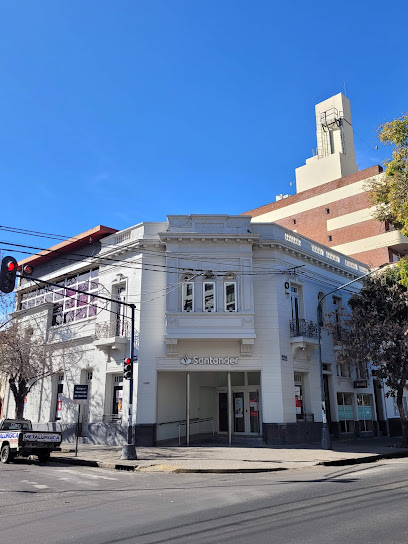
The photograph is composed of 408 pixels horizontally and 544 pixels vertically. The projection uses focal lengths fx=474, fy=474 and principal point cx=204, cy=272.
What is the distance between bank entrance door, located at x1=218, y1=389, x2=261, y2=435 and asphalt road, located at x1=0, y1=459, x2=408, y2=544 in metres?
9.04

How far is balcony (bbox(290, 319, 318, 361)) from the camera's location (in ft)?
74.7

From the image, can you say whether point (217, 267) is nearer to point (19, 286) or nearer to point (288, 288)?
point (288, 288)

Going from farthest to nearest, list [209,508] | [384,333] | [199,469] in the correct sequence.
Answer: [384,333]
[199,469]
[209,508]

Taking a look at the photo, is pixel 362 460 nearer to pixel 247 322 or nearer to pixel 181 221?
pixel 247 322

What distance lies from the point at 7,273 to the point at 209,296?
11102mm

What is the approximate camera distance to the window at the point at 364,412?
27859 mm

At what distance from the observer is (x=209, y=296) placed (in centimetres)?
2256

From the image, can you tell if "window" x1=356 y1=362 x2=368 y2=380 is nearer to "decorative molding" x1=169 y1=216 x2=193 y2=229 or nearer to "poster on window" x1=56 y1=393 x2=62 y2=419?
"decorative molding" x1=169 y1=216 x2=193 y2=229

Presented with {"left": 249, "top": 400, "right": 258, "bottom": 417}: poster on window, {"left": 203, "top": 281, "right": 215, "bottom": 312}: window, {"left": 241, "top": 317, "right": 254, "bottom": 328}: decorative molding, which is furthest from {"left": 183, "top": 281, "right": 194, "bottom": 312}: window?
{"left": 249, "top": 400, "right": 258, "bottom": 417}: poster on window

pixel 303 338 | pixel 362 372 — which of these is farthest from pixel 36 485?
pixel 362 372

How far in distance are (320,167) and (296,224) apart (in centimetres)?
681

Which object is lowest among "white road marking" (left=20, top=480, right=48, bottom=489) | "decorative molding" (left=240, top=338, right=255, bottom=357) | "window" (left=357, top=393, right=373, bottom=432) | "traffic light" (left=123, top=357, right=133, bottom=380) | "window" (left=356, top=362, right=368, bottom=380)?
"white road marking" (left=20, top=480, right=48, bottom=489)

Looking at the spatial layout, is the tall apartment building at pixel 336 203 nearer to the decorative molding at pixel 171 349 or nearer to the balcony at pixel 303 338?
the balcony at pixel 303 338

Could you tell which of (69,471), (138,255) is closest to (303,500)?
(69,471)
